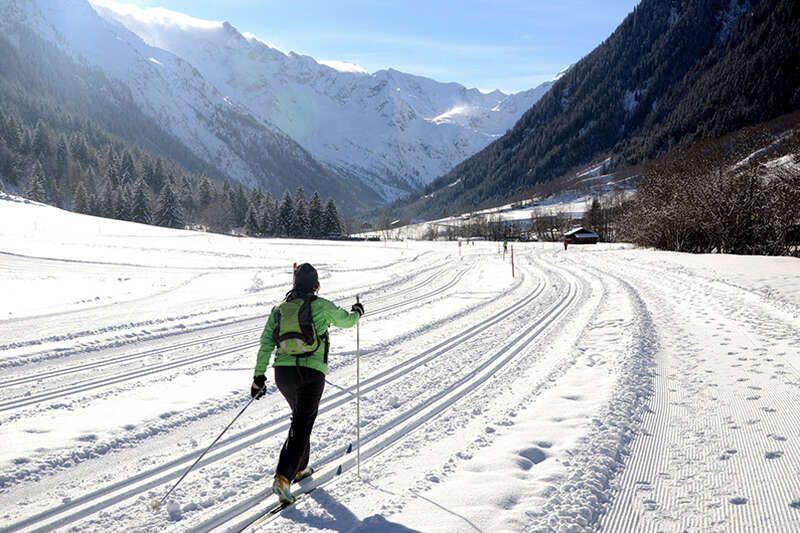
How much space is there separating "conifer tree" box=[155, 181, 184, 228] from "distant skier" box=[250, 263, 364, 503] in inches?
3484

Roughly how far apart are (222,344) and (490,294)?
1020 cm

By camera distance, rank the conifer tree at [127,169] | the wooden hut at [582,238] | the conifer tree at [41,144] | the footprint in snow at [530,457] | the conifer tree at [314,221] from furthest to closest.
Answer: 1. the conifer tree at [41,144]
2. the conifer tree at [127,169]
3. the conifer tree at [314,221]
4. the wooden hut at [582,238]
5. the footprint in snow at [530,457]

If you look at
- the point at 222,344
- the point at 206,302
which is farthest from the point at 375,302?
the point at 222,344

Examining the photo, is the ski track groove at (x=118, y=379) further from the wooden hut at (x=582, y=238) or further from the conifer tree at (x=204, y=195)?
the conifer tree at (x=204, y=195)

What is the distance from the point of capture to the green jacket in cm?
462

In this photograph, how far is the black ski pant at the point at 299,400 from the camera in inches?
181

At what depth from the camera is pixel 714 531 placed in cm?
373

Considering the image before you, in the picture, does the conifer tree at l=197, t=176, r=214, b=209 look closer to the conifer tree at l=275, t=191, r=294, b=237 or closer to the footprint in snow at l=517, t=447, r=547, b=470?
the conifer tree at l=275, t=191, r=294, b=237

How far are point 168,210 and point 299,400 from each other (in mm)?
89382

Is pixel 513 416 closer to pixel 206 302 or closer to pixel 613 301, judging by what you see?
pixel 613 301

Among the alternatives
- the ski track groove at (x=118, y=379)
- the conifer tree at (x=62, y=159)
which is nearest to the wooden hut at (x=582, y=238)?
the ski track groove at (x=118, y=379)

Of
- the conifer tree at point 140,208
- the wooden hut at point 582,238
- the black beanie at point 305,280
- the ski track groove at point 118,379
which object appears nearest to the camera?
the black beanie at point 305,280

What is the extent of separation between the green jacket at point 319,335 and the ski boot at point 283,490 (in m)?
0.97

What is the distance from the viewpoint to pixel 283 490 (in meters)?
4.40
